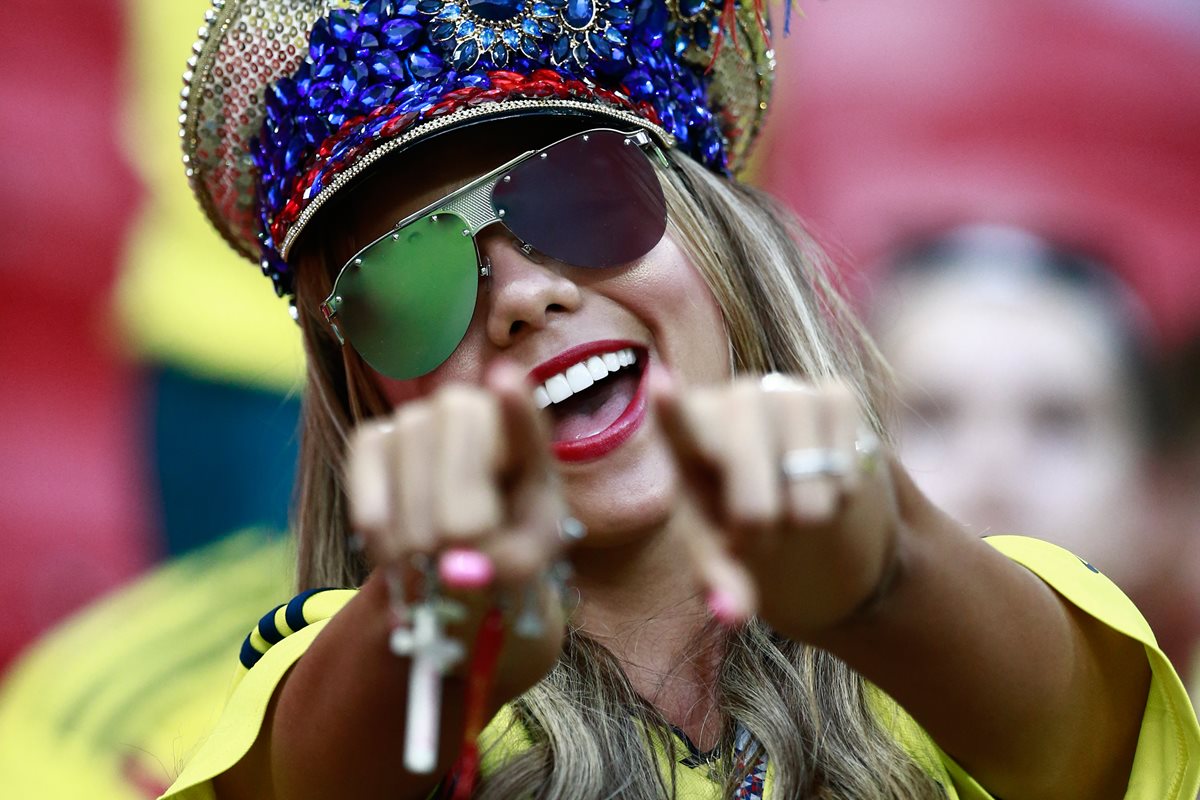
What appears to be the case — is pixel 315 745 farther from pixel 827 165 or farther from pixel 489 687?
pixel 827 165

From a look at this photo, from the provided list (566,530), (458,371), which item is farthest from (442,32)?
(566,530)

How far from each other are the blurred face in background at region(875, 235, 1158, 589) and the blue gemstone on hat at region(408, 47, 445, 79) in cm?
157

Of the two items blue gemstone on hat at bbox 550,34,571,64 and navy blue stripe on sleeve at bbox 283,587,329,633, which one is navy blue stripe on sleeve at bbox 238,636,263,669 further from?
blue gemstone on hat at bbox 550,34,571,64

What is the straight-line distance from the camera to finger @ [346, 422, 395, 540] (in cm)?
81

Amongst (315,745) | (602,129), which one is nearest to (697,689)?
(315,745)

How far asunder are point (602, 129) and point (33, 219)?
164 centimetres

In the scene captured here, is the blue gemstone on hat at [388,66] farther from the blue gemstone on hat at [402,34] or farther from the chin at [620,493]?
the chin at [620,493]

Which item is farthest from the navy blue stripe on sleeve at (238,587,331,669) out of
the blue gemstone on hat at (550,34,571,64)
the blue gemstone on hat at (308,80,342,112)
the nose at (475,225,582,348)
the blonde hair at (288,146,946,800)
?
the blue gemstone on hat at (550,34,571,64)

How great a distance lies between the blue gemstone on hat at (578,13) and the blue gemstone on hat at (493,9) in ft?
0.24

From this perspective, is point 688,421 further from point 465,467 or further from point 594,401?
point 594,401

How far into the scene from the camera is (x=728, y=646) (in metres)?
1.60

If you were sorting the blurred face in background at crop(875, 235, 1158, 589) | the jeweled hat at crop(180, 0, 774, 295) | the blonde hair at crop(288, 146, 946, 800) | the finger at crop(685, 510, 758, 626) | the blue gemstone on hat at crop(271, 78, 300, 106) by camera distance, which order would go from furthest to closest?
the blurred face in background at crop(875, 235, 1158, 589) → the blue gemstone on hat at crop(271, 78, 300, 106) → the jeweled hat at crop(180, 0, 774, 295) → the blonde hair at crop(288, 146, 946, 800) → the finger at crop(685, 510, 758, 626)

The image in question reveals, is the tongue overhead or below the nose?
below

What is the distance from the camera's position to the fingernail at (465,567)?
0.80 m
